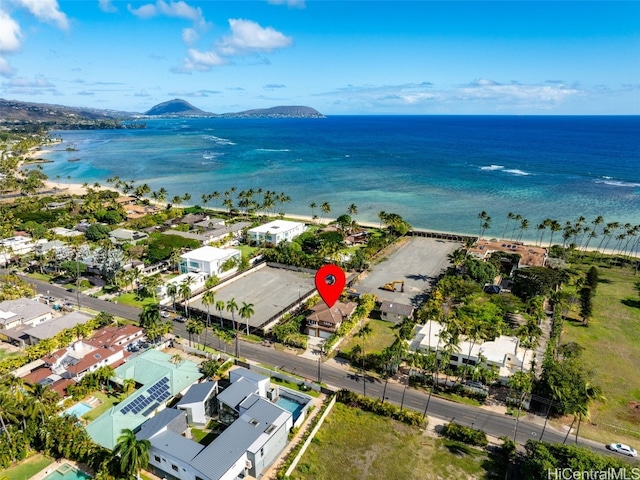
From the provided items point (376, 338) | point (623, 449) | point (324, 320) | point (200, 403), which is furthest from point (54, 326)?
point (623, 449)

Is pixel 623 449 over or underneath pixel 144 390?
underneath

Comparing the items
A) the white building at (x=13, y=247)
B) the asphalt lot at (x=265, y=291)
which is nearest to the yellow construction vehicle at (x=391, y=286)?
the asphalt lot at (x=265, y=291)

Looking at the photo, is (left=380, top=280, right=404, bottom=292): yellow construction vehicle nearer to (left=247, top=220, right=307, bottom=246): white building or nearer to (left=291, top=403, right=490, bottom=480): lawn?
(left=247, top=220, right=307, bottom=246): white building

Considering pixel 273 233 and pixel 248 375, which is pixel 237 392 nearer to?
pixel 248 375

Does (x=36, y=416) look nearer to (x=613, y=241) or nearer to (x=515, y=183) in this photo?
(x=613, y=241)

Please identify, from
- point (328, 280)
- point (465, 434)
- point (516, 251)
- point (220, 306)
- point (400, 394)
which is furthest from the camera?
point (516, 251)

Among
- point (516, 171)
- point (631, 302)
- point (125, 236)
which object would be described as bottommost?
point (125, 236)

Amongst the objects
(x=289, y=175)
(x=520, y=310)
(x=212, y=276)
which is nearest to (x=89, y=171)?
(x=289, y=175)
